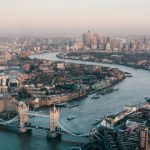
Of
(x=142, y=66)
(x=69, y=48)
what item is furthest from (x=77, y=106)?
(x=69, y=48)

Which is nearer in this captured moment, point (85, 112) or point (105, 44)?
point (85, 112)

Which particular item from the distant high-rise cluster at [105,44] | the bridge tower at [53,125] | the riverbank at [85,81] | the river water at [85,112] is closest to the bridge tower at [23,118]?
the river water at [85,112]

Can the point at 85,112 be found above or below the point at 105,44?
below

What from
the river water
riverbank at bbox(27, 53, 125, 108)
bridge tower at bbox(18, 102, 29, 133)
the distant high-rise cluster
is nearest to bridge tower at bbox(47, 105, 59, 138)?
the river water

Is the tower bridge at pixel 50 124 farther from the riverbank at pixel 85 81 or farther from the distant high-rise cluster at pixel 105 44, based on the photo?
the distant high-rise cluster at pixel 105 44

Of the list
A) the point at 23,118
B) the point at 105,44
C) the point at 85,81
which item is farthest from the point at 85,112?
the point at 105,44

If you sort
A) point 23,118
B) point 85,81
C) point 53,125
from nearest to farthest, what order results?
point 53,125 → point 23,118 → point 85,81

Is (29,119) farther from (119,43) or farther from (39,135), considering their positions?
(119,43)

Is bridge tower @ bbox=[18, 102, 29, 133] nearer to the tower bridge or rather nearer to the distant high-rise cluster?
the tower bridge

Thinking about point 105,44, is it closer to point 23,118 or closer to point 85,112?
point 85,112

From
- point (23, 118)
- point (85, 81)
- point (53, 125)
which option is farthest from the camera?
point (85, 81)
